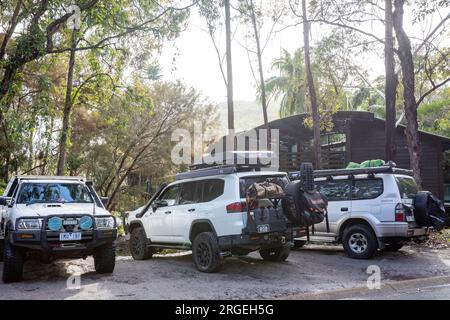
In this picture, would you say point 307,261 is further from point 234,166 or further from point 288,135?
point 288,135

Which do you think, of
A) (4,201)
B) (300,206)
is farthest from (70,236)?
(300,206)

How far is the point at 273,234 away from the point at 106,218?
3080 mm

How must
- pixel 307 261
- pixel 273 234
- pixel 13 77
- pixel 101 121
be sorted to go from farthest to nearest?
pixel 101 121 < pixel 13 77 < pixel 307 261 < pixel 273 234

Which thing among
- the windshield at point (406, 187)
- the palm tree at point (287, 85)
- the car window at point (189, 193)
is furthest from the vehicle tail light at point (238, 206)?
the palm tree at point (287, 85)

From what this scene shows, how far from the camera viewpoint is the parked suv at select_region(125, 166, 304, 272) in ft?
26.0

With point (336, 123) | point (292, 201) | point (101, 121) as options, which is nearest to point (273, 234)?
A: point (292, 201)

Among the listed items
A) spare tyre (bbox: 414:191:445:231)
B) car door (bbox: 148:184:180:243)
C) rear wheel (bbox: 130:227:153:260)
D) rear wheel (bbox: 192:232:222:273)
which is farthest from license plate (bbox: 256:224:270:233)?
spare tyre (bbox: 414:191:445:231)

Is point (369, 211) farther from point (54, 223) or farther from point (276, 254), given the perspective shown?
point (54, 223)

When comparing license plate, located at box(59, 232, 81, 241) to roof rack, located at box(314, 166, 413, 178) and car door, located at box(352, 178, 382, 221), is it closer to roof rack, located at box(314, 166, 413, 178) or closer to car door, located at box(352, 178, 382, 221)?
car door, located at box(352, 178, 382, 221)

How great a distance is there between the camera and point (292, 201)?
8258 millimetres

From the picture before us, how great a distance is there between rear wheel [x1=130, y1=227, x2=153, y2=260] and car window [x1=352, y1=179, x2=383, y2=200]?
5.02m

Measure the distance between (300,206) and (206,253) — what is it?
2003 millimetres

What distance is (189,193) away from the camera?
9273 millimetres

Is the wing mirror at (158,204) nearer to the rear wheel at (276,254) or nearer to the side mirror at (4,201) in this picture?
the rear wheel at (276,254)
